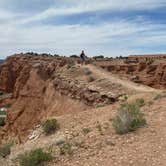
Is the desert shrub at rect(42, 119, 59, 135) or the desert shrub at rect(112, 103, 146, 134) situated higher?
the desert shrub at rect(112, 103, 146, 134)

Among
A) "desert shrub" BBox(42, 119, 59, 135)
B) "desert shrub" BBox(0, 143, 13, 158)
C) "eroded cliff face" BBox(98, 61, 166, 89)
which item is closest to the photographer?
"desert shrub" BBox(0, 143, 13, 158)

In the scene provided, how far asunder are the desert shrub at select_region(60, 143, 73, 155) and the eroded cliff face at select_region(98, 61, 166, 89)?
2853 cm

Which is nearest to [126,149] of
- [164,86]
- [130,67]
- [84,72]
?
[84,72]

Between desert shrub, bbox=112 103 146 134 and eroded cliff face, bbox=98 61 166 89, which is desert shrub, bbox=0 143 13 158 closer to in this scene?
desert shrub, bbox=112 103 146 134

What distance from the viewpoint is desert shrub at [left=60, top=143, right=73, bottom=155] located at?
449 inches

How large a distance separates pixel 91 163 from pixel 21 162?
5.19 ft

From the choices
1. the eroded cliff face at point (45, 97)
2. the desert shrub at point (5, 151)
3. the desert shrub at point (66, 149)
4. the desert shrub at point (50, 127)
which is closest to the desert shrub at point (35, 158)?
the desert shrub at point (66, 149)

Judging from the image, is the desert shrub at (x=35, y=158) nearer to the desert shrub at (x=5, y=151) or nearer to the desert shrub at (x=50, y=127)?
the desert shrub at (x=5, y=151)

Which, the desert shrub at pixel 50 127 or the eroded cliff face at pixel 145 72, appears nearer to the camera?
the desert shrub at pixel 50 127

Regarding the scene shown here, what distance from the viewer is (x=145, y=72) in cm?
4491

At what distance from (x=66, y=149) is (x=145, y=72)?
111ft

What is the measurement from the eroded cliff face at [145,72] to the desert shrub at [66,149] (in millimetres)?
28534

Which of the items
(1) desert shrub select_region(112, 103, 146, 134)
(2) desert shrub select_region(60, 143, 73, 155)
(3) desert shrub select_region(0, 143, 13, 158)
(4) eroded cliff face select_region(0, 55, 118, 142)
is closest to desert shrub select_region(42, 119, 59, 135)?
(3) desert shrub select_region(0, 143, 13, 158)

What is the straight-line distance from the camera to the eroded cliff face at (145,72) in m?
42.1
